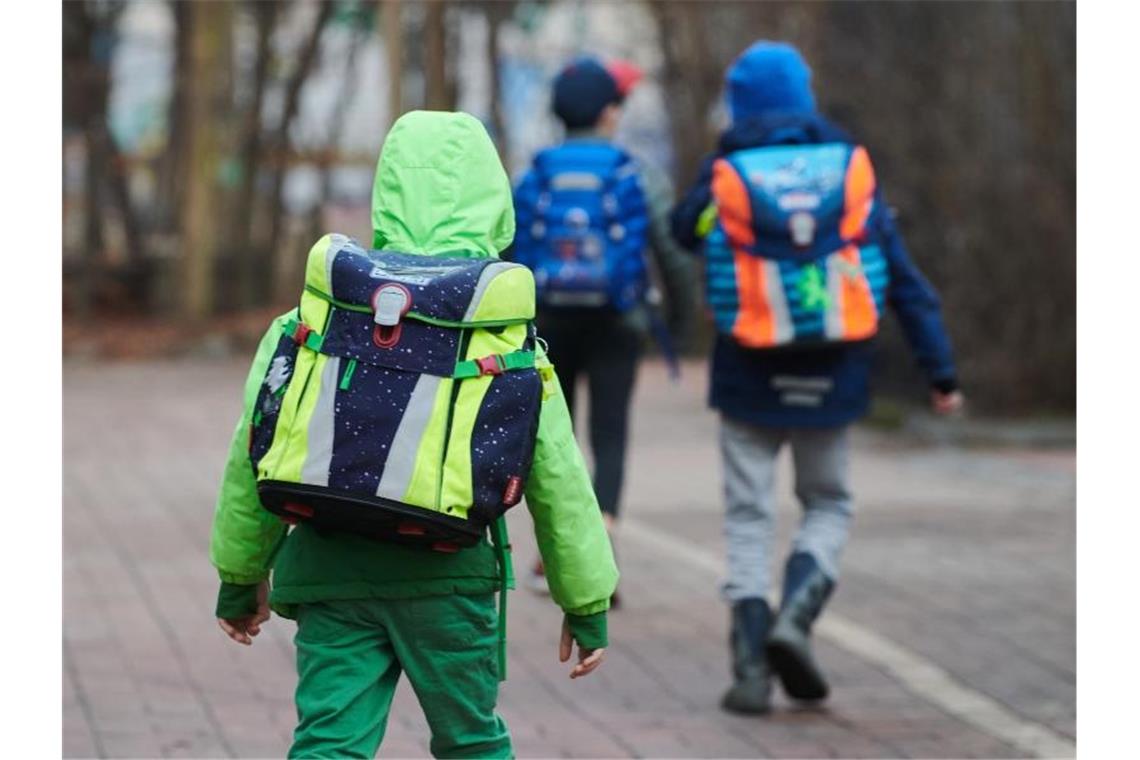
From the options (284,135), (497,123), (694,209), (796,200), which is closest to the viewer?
(796,200)

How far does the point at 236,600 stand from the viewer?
3898 mm

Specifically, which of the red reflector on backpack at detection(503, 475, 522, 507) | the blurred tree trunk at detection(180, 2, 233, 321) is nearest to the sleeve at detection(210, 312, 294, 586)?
the red reflector on backpack at detection(503, 475, 522, 507)

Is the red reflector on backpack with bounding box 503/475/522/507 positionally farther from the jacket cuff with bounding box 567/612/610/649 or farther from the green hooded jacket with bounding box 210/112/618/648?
the jacket cuff with bounding box 567/612/610/649

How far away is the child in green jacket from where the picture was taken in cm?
371

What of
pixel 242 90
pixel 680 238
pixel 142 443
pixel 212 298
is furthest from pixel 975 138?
pixel 242 90

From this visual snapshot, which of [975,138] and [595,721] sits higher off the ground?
[975,138]

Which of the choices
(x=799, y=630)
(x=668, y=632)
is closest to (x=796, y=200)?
(x=799, y=630)

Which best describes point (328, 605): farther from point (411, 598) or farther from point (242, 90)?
point (242, 90)

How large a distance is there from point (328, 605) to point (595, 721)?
213cm

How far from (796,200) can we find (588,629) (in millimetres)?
2189

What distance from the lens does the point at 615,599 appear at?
743 cm

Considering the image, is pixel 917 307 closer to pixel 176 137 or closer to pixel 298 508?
pixel 298 508

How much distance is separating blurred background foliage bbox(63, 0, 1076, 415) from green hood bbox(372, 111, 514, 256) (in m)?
8.73

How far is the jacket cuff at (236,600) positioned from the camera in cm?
389
